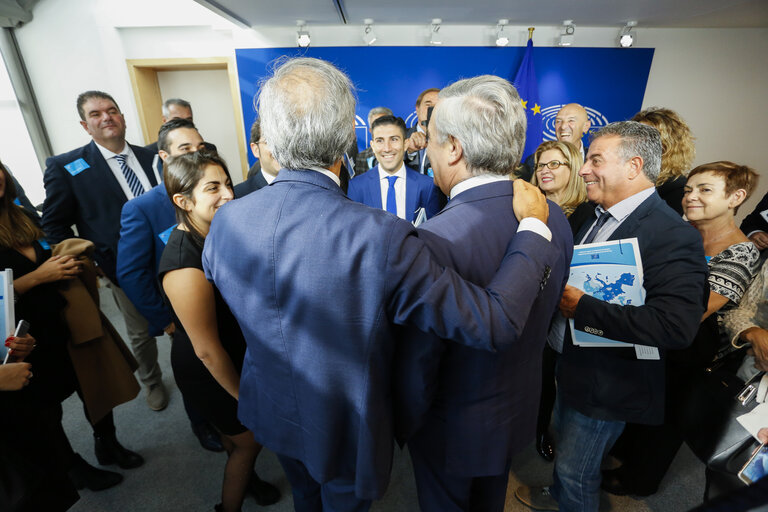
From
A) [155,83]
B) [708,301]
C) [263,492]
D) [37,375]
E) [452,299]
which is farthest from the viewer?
[155,83]

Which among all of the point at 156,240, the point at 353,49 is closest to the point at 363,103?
the point at 353,49

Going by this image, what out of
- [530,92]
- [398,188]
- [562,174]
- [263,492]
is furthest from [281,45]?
[263,492]

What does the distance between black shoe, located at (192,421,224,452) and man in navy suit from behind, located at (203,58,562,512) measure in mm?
1534

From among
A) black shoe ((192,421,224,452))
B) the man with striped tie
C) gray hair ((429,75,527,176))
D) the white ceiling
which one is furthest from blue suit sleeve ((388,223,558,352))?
the white ceiling

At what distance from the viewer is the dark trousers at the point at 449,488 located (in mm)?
1242

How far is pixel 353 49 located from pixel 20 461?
5.13m

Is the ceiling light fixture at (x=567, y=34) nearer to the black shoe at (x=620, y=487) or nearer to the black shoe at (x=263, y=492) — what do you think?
the black shoe at (x=620, y=487)

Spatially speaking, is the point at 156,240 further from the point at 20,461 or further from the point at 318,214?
the point at 318,214

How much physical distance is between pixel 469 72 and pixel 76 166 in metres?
4.63

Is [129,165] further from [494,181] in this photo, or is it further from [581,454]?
[581,454]

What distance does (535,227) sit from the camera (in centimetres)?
96

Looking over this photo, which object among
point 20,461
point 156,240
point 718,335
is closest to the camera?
point 20,461

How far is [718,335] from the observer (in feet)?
5.30

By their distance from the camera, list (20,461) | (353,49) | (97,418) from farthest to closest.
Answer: (353,49) → (97,418) → (20,461)
